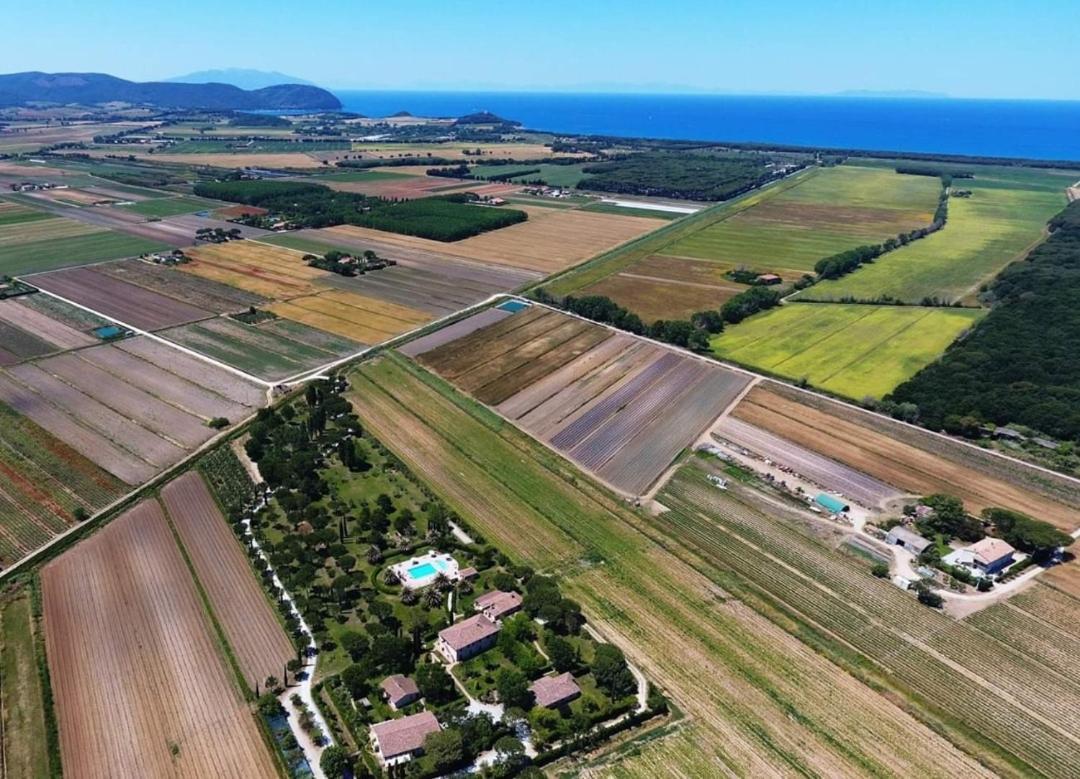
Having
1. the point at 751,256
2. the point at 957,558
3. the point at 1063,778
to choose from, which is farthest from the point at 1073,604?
the point at 751,256

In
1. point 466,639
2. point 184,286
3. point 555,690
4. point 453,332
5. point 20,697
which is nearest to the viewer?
point 20,697

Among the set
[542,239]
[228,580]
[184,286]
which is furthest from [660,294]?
[228,580]

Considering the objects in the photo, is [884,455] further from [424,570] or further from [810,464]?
[424,570]

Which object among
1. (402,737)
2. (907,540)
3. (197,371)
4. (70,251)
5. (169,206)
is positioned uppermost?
(169,206)

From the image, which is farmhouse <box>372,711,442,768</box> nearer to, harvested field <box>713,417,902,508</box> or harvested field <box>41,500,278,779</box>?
harvested field <box>41,500,278,779</box>

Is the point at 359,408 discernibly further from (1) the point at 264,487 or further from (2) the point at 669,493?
(2) the point at 669,493

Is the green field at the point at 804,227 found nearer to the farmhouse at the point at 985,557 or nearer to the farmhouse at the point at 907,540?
the farmhouse at the point at 907,540
